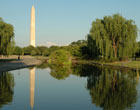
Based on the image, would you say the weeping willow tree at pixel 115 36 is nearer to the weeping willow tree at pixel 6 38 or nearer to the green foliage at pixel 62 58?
the green foliage at pixel 62 58

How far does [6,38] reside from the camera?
30219 millimetres

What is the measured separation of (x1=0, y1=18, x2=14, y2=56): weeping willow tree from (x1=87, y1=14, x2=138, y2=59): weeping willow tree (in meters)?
14.9

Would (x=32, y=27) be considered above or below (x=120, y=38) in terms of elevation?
above

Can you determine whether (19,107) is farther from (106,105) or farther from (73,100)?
(106,105)

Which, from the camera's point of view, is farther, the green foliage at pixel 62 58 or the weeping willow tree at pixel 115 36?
the green foliage at pixel 62 58

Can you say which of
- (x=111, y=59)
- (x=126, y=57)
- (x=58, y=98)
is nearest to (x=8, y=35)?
(x=111, y=59)

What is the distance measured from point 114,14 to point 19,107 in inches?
1291

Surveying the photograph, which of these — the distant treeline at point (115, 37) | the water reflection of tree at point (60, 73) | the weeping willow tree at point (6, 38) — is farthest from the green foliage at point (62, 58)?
the water reflection of tree at point (60, 73)

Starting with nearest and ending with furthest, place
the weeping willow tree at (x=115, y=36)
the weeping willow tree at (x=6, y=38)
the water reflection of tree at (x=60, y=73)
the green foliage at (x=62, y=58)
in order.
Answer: the water reflection of tree at (x=60, y=73) → the weeping willow tree at (x=6, y=38) → the weeping willow tree at (x=115, y=36) → the green foliage at (x=62, y=58)

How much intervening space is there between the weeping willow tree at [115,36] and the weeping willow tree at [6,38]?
1490 centimetres

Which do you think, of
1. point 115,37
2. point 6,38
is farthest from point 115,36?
point 6,38

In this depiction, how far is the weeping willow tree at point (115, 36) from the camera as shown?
114ft

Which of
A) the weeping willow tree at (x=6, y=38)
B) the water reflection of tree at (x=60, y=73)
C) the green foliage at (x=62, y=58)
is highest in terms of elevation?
the weeping willow tree at (x=6, y=38)

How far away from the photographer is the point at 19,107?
281 inches
